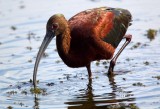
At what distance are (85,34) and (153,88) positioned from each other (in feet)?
5.18

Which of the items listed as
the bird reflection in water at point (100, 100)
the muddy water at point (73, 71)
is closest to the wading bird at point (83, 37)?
the muddy water at point (73, 71)

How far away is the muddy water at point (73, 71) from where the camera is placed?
31.8 ft

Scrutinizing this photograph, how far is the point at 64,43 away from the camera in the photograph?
10281mm

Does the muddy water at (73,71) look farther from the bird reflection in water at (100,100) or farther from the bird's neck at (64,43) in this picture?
the bird's neck at (64,43)

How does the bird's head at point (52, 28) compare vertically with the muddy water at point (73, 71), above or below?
above

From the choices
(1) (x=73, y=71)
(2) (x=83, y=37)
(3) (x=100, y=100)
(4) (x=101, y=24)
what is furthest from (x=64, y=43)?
(1) (x=73, y=71)

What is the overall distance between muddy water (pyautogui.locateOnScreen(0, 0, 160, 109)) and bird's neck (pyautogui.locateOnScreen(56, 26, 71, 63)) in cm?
68

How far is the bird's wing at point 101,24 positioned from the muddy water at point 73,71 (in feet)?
2.62

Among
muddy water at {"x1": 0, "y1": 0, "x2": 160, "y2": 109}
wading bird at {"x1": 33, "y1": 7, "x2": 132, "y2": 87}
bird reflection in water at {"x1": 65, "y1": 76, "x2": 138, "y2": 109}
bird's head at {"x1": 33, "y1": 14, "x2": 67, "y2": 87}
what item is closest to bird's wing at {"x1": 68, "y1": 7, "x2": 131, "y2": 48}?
wading bird at {"x1": 33, "y1": 7, "x2": 132, "y2": 87}

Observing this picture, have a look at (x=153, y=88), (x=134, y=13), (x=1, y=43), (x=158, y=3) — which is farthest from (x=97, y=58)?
(x=158, y=3)

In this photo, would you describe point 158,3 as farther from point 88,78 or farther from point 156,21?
point 88,78

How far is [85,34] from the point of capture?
10453 mm

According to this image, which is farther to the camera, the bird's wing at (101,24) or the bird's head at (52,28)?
the bird's wing at (101,24)

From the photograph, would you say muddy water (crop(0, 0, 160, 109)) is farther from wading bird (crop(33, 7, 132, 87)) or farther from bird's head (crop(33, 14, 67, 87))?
bird's head (crop(33, 14, 67, 87))
